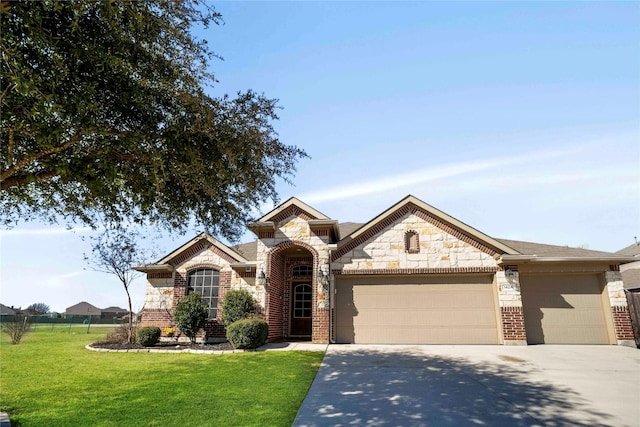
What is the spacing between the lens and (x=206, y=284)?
16.4 meters

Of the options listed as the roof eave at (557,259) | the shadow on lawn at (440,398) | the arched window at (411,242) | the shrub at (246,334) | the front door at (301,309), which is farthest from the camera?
the front door at (301,309)

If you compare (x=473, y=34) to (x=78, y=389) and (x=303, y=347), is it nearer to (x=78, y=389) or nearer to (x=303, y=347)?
(x=303, y=347)

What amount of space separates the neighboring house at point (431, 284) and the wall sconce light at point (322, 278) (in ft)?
0.13

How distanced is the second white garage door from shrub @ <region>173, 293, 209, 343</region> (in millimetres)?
5300

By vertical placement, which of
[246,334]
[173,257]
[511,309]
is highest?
[173,257]

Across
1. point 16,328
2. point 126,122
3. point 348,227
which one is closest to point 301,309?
point 348,227

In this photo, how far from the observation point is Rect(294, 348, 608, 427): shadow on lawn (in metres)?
5.39

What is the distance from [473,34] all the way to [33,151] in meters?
9.56

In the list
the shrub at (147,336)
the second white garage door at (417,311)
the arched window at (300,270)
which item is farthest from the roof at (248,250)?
→ the second white garage door at (417,311)

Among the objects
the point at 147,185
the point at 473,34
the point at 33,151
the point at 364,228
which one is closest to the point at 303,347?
the point at 364,228

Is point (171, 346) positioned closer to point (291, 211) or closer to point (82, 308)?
point (291, 211)

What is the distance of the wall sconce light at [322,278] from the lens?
46.8 feet

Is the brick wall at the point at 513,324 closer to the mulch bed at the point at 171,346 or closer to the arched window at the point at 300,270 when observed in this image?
the arched window at the point at 300,270

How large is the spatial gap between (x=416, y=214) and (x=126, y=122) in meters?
11.2
